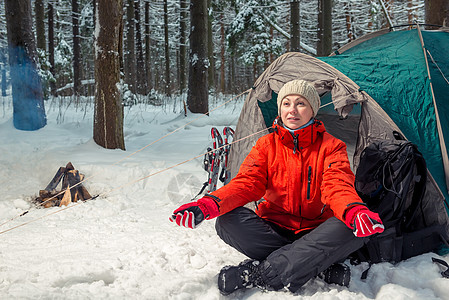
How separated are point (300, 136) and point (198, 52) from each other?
19.1ft

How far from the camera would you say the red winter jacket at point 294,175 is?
7.47ft

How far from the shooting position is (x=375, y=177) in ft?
8.43

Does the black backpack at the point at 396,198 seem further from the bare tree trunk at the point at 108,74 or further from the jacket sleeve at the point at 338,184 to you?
the bare tree trunk at the point at 108,74

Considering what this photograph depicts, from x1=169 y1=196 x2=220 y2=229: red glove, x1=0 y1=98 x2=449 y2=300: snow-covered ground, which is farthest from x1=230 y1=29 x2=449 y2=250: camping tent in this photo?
x1=169 y1=196 x2=220 y2=229: red glove

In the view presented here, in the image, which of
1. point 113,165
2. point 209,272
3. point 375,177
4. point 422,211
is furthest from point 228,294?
point 113,165

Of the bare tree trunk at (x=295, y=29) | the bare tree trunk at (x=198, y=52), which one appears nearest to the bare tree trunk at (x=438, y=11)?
the bare tree trunk at (x=198, y=52)

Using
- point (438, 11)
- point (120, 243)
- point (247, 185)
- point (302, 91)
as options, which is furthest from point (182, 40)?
point (247, 185)

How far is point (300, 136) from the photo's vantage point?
2314mm

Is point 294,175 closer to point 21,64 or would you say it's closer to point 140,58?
point 21,64

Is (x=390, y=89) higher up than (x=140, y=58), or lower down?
lower down

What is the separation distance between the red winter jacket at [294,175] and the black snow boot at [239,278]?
0.38 m

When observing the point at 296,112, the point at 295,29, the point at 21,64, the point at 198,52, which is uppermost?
the point at 295,29

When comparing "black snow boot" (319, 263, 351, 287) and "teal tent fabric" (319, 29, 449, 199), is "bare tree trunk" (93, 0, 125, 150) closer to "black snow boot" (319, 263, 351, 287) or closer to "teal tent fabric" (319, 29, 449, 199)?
"teal tent fabric" (319, 29, 449, 199)

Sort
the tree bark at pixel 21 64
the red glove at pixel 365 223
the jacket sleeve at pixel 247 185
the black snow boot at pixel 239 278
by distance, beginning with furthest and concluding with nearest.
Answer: the tree bark at pixel 21 64 < the jacket sleeve at pixel 247 185 < the black snow boot at pixel 239 278 < the red glove at pixel 365 223
